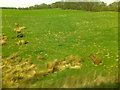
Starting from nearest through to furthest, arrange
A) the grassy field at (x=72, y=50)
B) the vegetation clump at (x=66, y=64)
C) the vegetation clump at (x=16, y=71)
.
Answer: the grassy field at (x=72, y=50) < the vegetation clump at (x=16, y=71) < the vegetation clump at (x=66, y=64)

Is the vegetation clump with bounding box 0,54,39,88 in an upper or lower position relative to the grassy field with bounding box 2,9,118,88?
lower

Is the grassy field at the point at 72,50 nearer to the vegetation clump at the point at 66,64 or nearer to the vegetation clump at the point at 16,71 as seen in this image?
the vegetation clump at the point at 66,64

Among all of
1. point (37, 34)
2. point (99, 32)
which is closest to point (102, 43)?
point (99, 32)

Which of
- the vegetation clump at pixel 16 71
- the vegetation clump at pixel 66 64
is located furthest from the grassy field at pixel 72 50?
the vegetation clump at pixel 16 71

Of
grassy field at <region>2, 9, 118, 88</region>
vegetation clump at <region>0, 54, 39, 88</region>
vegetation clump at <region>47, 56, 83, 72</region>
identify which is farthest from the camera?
vegetation clump at <region>47, 56, 83, 72</region>

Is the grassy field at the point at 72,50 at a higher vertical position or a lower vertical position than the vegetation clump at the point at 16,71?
higher

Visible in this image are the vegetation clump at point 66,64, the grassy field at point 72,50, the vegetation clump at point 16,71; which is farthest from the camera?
the vegetation clump at point 66,64

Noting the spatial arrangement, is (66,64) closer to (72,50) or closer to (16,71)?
(72,50)

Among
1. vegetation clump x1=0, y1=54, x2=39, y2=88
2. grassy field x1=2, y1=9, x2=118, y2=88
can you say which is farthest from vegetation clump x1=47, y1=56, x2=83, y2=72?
vegetation clump x1=0, y1=54, x2=39, y2=88

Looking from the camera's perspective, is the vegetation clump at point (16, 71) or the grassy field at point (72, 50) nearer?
the grassy field at point (72, 50)

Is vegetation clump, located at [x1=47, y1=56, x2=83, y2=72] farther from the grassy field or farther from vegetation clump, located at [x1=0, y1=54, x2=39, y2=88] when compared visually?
vegetation clump, located at [x1=0, y1=54, x2=39, y2=88]

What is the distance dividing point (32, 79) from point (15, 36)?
37.4 ft

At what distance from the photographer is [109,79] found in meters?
8.50

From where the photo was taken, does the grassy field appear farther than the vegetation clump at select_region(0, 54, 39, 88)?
No
